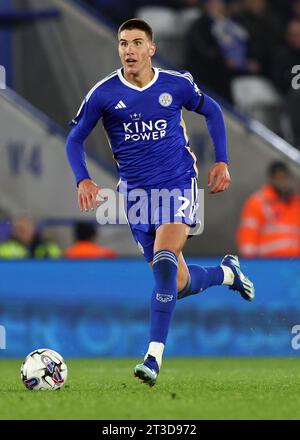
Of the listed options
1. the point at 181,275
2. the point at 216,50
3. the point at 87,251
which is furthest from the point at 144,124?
the point at 216,50

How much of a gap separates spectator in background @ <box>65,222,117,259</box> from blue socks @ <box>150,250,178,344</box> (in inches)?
160

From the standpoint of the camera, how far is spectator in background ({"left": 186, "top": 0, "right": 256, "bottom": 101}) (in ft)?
43.5

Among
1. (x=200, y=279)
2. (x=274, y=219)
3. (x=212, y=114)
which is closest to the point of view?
(x=212, y=114)

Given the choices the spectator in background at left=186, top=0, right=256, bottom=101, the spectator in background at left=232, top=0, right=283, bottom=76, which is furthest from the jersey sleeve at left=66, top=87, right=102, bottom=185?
the spectator in background at left=232, top=0, right=283, bottom=76

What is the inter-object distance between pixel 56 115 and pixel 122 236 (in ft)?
4.89

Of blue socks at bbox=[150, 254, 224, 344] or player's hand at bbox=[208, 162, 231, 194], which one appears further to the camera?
player's hand at bbox=[208, 162, 231, 194]

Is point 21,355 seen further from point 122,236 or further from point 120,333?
point 122,236

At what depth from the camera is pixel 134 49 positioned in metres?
7.14

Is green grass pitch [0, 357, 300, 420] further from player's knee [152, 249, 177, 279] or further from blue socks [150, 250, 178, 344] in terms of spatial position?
player's knee [152, 249, 177, 279]

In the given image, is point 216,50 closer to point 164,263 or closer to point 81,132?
point 81,132

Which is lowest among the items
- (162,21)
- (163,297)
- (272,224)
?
(163,297)

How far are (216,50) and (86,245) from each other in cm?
330

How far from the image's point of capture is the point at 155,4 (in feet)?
46.2
